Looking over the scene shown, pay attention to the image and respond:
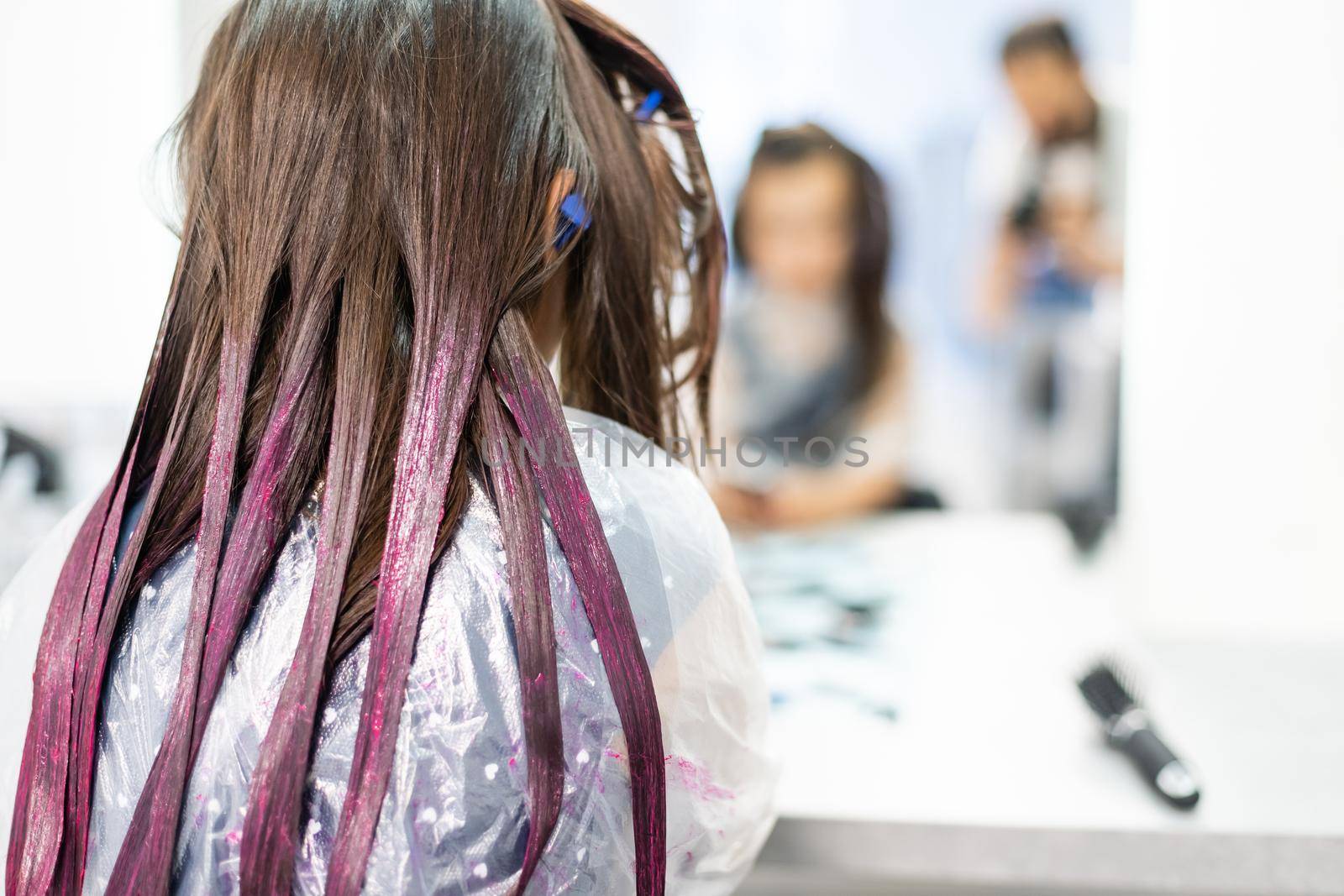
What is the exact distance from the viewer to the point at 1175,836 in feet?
1.84

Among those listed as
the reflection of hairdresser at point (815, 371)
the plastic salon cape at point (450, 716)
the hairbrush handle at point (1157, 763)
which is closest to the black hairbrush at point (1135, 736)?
the hairbrush handle at point (1157, 763)

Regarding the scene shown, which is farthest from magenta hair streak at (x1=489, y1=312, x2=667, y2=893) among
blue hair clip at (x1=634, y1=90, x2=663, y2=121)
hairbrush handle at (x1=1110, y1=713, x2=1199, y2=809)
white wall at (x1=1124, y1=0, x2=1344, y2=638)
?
white wall at (x1=1124, y1=0, x2=1344, y2=638)

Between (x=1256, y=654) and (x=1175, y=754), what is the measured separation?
1.69ft

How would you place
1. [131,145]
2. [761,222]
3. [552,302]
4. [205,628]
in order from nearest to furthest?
[205,628]
[552,302]
[131,145]
[761,222]

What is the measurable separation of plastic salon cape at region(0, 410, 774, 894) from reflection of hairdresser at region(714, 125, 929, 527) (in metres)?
1.20

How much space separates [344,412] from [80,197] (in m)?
1.07

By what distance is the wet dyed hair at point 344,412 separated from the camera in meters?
Answer: 0.37

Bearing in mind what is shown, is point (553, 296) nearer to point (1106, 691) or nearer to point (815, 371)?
point (1106, 691)

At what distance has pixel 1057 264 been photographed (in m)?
1.55

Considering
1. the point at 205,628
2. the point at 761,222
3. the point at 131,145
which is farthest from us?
the point at 761,222

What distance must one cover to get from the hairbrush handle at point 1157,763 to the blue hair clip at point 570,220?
0.54m

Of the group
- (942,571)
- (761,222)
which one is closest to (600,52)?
(942,571)

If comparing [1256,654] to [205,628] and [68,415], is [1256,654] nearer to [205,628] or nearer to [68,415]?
[205,628]

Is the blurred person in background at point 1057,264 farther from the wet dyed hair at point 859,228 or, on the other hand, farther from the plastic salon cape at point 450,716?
the plastic salon cape at point 450,716
